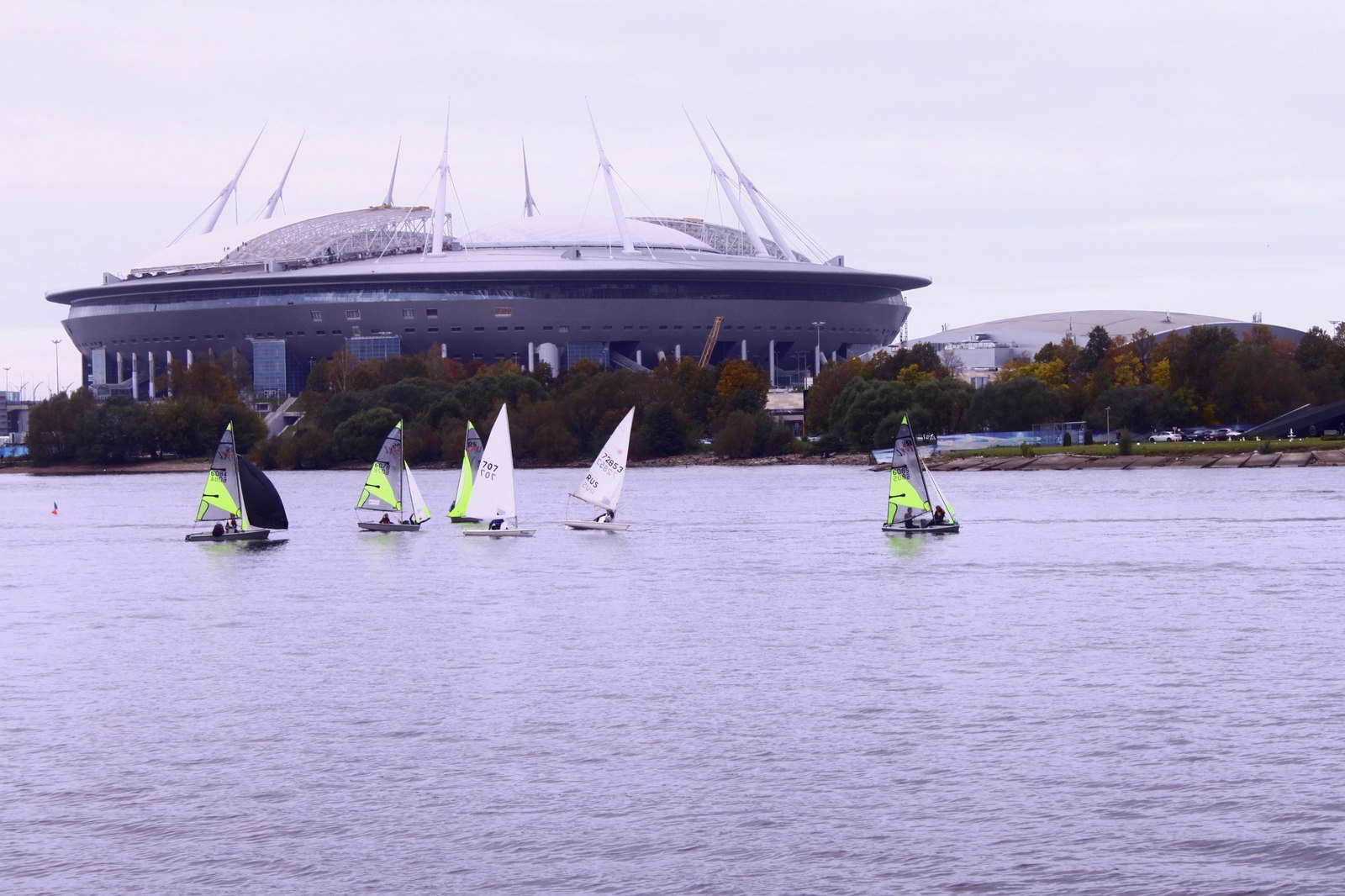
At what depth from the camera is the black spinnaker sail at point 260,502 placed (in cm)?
5462

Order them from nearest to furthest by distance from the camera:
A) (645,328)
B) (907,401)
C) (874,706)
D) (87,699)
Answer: (874,706), (87,699), (907,401), (645,328)

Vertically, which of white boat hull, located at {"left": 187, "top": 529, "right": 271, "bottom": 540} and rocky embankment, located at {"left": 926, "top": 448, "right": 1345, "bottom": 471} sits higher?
rocky embankment, located at {"left": 926, "top": 448, "right": 1345, "bottom": 471}

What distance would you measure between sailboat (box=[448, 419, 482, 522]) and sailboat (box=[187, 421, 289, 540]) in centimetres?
515

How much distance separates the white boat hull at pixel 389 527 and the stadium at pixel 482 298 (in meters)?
94.3

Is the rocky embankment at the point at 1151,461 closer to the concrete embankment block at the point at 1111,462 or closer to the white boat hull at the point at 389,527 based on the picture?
the concrete embankment block at the point at 1111,462

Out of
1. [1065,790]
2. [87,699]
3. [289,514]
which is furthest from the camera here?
[289,514]

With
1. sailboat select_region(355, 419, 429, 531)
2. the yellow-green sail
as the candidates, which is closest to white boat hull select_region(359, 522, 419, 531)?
sailboat select_region(355, 419, 429, 531)

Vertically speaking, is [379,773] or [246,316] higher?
[246,316]

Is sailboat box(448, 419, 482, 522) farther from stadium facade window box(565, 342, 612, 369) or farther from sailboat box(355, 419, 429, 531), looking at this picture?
stadium facade window box(565, 342, 612, 369)

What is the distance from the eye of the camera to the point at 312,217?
171m

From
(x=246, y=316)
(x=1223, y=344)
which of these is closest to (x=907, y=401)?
(x=1223, y=344)

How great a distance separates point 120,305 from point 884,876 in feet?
535

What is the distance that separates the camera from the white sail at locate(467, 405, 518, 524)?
5200cm

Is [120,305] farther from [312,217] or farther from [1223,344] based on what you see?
[1223,344]
